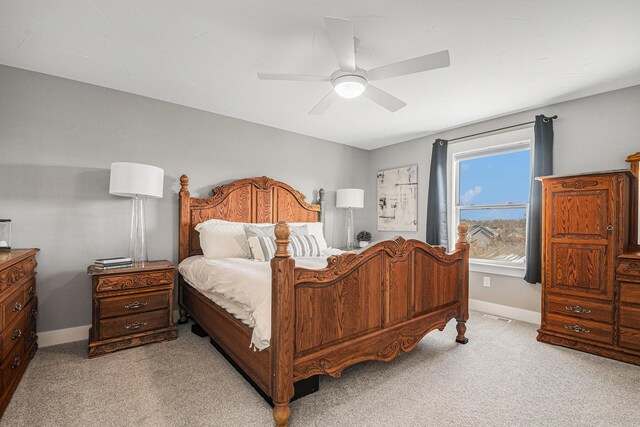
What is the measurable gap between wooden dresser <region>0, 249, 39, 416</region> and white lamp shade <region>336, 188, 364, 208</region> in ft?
11.6

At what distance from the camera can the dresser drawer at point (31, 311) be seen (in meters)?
2.39

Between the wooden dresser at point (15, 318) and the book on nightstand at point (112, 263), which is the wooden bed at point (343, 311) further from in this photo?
the wooden dresser at point (15, 318)

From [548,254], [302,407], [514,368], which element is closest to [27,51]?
[302,407]

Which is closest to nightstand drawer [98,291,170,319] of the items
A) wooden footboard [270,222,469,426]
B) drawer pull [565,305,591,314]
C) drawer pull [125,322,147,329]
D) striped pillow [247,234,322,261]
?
drawer pull [125,322,147,329]

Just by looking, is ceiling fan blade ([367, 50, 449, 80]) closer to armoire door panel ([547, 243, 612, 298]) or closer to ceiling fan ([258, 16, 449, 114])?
ceiling fan ([258, 16, 449, 114])

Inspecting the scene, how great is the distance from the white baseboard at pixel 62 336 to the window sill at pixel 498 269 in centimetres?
452

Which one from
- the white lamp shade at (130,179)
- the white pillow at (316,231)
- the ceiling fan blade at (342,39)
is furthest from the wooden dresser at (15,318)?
the white pillow at (316,231)

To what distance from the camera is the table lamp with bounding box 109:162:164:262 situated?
2.74 m

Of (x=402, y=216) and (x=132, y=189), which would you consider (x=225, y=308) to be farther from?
(x=402, y=216)

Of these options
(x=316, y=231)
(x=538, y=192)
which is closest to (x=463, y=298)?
(x=538, y=192)

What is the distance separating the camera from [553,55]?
95.5 inches

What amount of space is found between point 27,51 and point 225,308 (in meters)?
2.59

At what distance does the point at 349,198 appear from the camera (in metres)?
4.71

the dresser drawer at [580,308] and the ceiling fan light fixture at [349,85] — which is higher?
the ceiling fan light fixture at [349,85]
